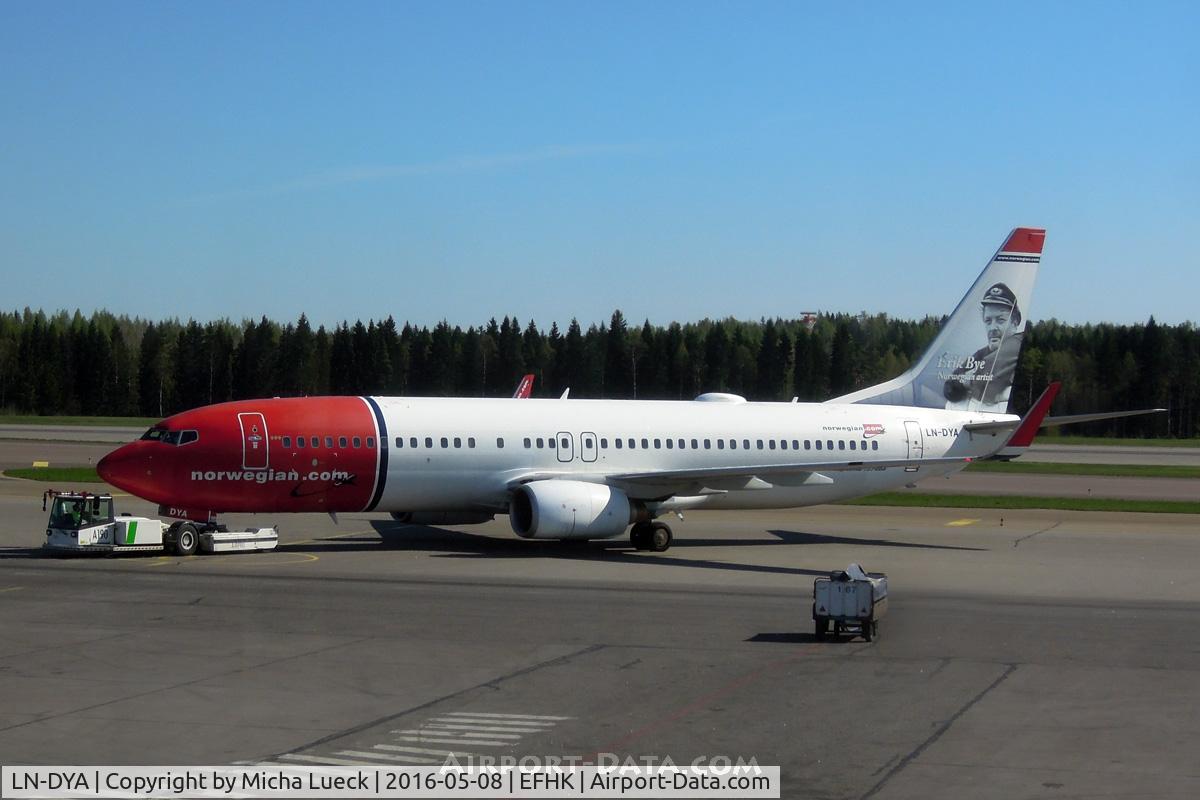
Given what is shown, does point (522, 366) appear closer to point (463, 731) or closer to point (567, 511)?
point (567, 511)

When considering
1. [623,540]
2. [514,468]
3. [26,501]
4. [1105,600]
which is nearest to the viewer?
[1105,600]

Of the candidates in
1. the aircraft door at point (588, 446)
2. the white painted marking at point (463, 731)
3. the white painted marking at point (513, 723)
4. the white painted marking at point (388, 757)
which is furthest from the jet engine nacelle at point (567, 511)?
the white painted marking at point (388, 757)

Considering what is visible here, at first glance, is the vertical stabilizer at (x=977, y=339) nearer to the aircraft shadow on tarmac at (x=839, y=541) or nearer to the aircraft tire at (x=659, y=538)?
the aircraft shadow on tarmac at (x=839, y=541)

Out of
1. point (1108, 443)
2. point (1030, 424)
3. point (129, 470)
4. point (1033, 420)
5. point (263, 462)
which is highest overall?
point (1033, 420)

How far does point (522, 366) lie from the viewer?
451 feet

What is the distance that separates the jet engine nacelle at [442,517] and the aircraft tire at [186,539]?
19.1 feet

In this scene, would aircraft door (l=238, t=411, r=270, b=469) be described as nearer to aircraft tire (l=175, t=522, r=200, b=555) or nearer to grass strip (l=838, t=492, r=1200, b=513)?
aircraft tire (l=175, t=522, r=200, b=555)

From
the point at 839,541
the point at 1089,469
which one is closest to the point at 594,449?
the point at 839,541

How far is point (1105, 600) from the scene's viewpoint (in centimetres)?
2814

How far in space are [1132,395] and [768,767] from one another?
149037 mm

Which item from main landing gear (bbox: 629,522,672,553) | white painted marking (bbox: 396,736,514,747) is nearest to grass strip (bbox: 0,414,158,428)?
main landing gear (bbox: 629,522,672,553)

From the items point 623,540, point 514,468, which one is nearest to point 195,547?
point 514,468

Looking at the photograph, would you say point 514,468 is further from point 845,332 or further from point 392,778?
point 845,332

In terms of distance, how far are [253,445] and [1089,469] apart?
56328 mm
